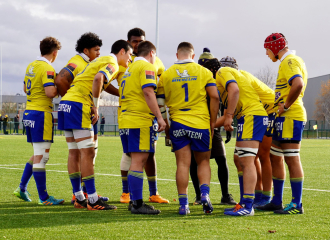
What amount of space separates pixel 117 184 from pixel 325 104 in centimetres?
5786

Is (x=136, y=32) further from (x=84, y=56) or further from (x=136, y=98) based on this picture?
(x=136, y=98)

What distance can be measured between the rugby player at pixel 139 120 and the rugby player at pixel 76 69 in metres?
0.92

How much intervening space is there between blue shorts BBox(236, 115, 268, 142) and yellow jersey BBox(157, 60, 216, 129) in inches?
16.8

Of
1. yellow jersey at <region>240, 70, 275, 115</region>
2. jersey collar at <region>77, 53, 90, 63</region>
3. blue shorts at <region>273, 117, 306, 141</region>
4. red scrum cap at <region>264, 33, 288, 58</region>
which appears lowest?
blue shorts at <region>273, 117, 306, 141</region>

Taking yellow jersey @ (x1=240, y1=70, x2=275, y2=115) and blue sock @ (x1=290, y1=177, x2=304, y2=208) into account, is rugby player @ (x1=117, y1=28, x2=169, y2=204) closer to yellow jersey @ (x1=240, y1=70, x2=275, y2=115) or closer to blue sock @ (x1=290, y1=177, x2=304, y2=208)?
yellow jersey @ (x1=240, y1=70, x2=275, y2=115)

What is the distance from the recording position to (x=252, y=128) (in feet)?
16.3

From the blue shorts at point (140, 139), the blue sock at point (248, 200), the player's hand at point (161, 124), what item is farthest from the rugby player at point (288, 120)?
the blue shorts at point (140, 139)

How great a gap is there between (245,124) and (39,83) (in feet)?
9.91

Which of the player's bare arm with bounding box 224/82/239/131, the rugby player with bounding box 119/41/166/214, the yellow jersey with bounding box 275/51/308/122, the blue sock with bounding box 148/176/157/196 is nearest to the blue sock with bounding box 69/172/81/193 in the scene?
the rugby player with bounding box 119/41/166/214

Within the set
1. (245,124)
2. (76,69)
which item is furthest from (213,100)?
(76,69)

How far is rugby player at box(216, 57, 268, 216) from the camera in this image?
4891 mm

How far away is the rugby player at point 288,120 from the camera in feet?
16.3

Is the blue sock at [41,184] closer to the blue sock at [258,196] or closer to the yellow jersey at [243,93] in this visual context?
the yellow jersey at [243,93]

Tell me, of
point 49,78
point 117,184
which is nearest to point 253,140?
point 49,78
